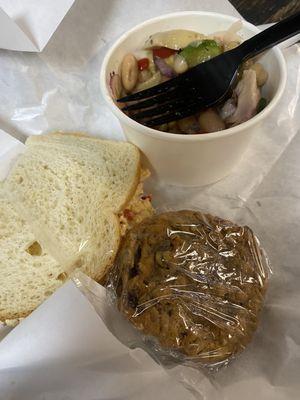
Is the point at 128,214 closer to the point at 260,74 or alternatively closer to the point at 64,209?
the point at 64,209

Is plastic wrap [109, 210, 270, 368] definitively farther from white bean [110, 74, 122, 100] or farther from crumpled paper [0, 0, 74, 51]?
crumpled paper [0, 0, 74, 51]

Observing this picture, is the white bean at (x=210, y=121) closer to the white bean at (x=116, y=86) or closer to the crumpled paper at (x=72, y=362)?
the white bean at (x=116, y=86)

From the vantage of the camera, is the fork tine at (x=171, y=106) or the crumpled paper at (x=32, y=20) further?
the crumpled paper at (x=32, y=20)

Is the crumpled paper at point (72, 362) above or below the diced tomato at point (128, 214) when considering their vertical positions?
above

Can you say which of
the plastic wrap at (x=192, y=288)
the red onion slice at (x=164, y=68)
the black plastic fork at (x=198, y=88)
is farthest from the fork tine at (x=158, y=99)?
the plastic wrap at (x=192, y=288)

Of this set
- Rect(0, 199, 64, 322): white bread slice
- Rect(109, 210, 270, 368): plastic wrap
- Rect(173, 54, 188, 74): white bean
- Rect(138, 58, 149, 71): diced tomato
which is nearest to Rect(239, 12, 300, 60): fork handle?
Rect(173, 54, 188, 74): white bean

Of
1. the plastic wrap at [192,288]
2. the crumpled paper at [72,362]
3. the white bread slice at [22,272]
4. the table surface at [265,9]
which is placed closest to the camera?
the crumpled paper at [72,362]
